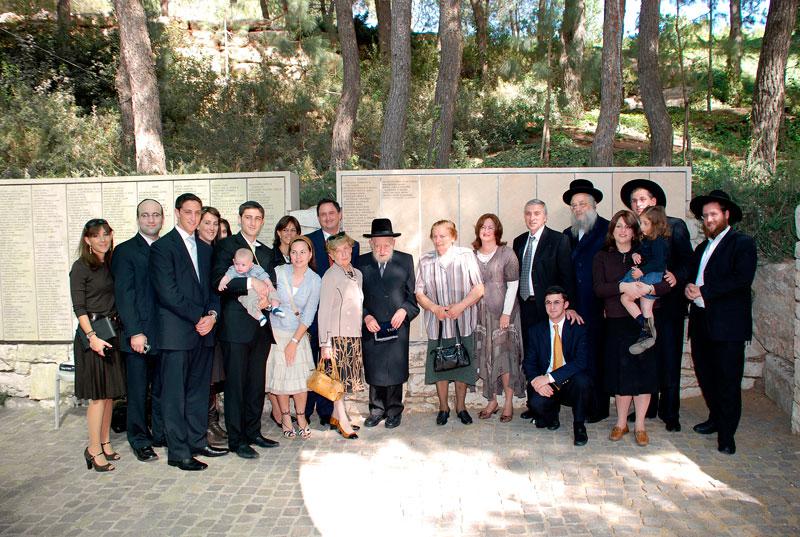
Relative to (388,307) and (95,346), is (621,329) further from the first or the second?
(95,346)

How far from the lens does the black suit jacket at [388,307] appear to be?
553 cm

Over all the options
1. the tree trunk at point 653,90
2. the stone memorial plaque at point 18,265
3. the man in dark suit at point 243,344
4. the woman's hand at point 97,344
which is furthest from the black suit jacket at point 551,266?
the tree trunk at point 653,90

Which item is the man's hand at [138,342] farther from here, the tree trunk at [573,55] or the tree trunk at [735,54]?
the tree trunk at [735,54]

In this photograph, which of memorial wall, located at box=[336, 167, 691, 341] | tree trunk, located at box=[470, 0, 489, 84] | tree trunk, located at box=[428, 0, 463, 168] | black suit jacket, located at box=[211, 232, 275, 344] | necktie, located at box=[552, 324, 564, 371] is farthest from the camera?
tree trunk, located at box=[470, 0, 489, 84]

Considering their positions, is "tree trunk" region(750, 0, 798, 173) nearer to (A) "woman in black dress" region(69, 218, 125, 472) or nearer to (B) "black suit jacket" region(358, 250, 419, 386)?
(B) "black suit jacket" region(358, 250, 419, 386)

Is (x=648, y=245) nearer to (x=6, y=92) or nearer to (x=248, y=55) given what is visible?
(x=6, y=92)

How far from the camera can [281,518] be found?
13.1 ft

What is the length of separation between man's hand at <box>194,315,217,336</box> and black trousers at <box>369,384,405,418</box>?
1.60m

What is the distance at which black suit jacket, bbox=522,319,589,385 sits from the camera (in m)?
5.33

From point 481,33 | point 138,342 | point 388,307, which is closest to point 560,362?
point 388,307

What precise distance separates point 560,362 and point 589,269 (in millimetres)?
826

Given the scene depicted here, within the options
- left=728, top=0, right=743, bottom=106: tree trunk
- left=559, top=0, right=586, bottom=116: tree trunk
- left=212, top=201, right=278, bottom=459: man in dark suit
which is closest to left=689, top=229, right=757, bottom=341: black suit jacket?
left=212, top=201, right=278, bottom=459: man in dark suit

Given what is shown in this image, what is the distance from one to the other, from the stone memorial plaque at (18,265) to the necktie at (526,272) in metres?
4.88

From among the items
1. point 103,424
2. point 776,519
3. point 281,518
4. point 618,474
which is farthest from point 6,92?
point 776,519
